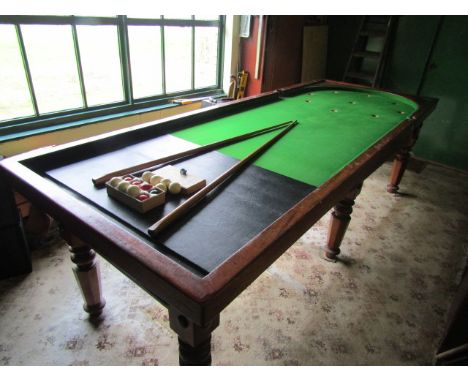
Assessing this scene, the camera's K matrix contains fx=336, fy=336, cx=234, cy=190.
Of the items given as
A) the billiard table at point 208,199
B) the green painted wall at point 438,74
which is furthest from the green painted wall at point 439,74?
the billiard table at point 208,199

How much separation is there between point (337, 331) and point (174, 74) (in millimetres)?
3131

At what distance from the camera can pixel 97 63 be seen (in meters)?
3.21

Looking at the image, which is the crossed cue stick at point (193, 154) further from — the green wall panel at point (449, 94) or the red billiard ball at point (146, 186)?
the green wall panel at point (449, 94)

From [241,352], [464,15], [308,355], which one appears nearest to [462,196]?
[464,15]

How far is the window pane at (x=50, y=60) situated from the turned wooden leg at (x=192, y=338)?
2.48 meters

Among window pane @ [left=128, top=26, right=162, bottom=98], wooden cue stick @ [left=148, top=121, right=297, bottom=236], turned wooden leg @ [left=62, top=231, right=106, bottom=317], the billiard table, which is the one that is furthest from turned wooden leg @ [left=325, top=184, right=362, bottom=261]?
window pane @ [left=128, top=26, right=162, bottom=98]

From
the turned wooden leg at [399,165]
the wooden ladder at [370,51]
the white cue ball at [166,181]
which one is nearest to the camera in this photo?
the white cue ball at [166,181]

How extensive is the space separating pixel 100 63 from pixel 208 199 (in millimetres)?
2607

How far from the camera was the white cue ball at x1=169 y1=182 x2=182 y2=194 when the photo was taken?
129cm

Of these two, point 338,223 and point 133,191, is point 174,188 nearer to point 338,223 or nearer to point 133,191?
point 133,191

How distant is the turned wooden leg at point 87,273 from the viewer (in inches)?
61.8

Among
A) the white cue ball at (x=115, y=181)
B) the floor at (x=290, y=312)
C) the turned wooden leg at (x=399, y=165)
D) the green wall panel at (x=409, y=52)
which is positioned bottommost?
the floor at (x=290, y=312)

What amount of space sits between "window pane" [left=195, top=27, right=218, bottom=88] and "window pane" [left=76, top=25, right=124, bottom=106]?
3.39 feet

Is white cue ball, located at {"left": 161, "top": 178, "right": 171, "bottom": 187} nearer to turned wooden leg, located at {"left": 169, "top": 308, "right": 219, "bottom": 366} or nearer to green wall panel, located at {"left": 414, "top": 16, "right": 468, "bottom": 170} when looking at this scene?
turned wooden leg, located at {"left": 169, "top": 308, "right": 219, "bottom": 366}
